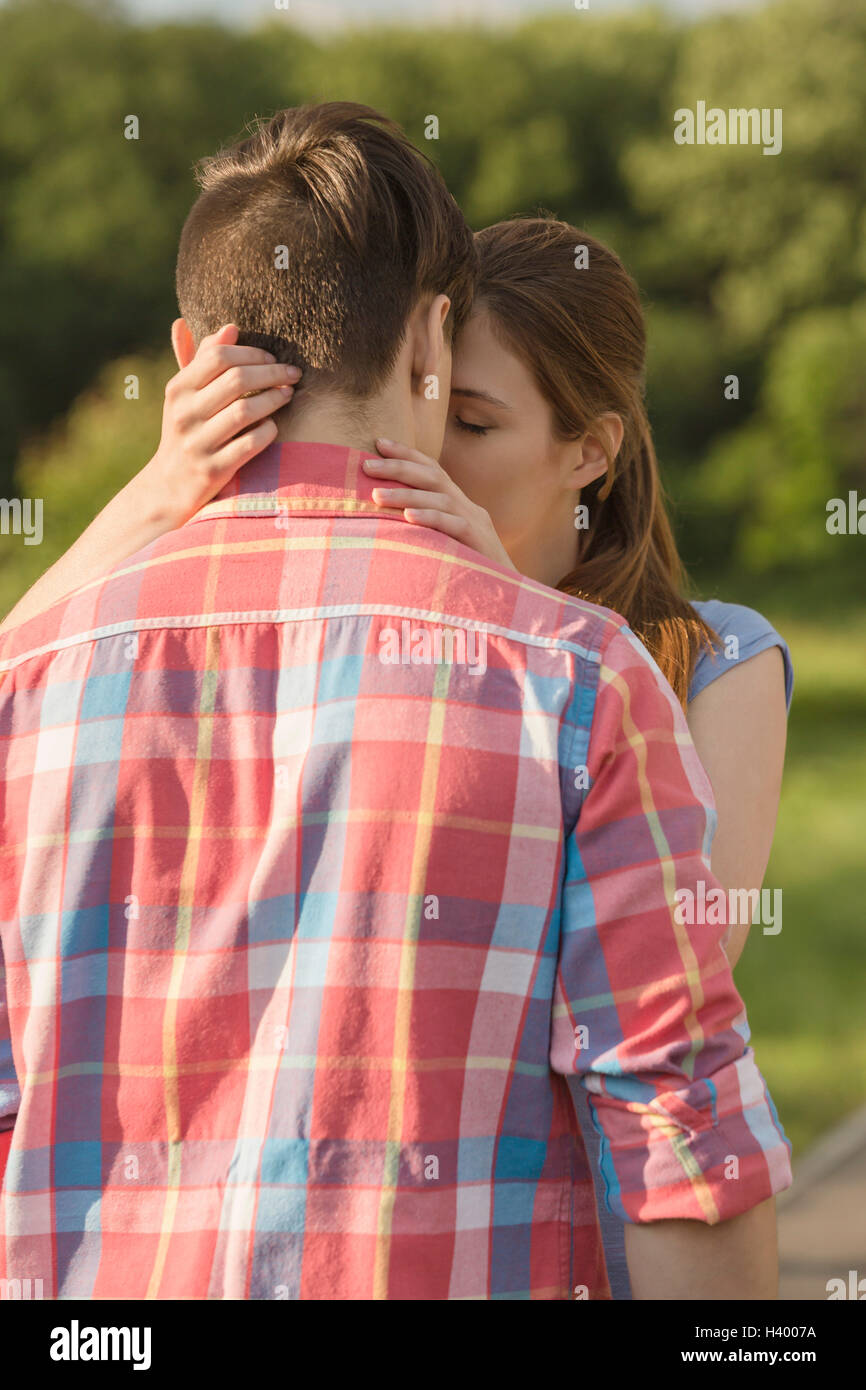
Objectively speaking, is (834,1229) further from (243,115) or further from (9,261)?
(243,115)

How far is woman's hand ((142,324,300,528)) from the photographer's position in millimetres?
1402

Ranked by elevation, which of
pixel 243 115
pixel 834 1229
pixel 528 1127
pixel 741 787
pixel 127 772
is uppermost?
pixel 243 115

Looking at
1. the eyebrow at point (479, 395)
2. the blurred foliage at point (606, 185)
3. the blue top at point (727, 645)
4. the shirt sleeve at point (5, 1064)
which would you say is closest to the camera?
the shirt sleeve at point (5, 1064)

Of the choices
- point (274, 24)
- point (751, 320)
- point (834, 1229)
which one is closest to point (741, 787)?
point (834, 1229)

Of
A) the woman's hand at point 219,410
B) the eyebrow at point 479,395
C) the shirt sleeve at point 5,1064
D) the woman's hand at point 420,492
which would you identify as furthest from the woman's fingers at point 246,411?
the eyebrow at point 479,395

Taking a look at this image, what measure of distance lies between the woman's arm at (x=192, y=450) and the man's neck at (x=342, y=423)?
14 millimetres

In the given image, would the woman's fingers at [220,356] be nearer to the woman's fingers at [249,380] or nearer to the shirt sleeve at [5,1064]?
the woman's fingers at [249,380]

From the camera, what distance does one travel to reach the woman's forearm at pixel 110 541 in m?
1.69

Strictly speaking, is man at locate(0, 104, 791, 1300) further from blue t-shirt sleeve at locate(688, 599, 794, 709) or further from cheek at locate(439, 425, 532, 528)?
cheek at locate(439, 425, 532, 528)

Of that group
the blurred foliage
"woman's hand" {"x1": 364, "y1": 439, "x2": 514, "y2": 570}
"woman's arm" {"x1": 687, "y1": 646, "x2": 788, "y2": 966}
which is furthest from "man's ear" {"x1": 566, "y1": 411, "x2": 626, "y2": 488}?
the blurred foliage

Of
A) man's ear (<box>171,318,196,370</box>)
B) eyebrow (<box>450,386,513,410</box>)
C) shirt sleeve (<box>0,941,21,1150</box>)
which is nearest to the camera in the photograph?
shirt sleeve (<box>0,941,21,1150</box>)

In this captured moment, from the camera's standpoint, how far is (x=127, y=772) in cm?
131

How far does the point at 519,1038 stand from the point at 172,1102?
0.33 metres
